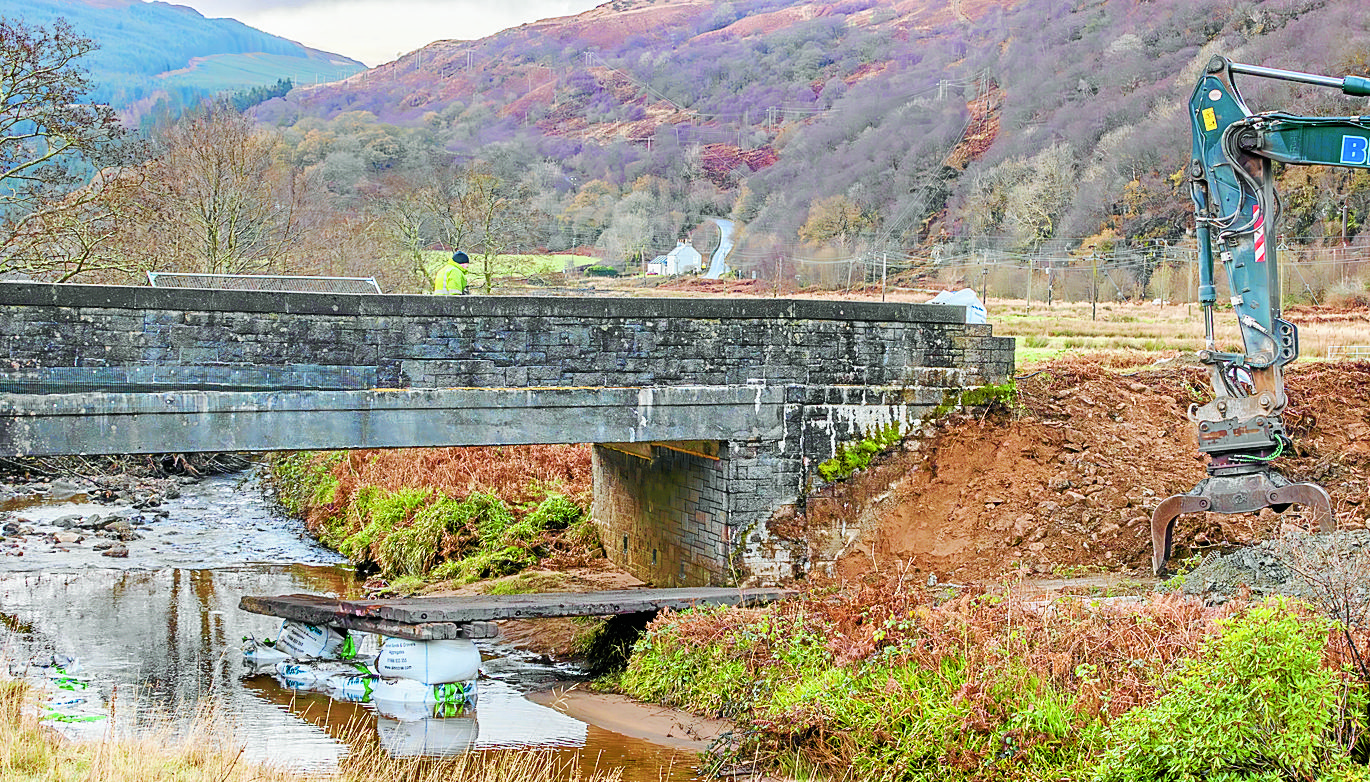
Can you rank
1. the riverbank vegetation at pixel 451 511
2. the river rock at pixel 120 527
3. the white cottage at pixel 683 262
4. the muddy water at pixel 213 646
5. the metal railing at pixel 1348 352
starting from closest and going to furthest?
the muddy water at pixel 213 646, the riverbank vegetation at pixel 451 511, the metal railing at pixel 1348 352, the river rock at pixel 120 527, the white cottage at pixel 683 262

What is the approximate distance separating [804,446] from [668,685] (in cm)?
326

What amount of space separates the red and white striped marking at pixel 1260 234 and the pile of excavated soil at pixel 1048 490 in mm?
2605

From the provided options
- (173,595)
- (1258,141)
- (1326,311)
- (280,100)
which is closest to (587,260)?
(1326,311)

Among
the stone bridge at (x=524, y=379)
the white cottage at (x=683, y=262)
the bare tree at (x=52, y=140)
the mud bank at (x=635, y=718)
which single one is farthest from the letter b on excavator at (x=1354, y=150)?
the white cottage at (x=683, y=262)

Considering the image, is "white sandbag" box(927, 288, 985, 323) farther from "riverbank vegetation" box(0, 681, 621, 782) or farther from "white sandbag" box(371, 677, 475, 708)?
"riverbank vegetation" box(0, 681, 621, 782)

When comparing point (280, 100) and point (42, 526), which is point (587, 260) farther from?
point (280, 100)

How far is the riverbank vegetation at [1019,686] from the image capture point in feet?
23.0

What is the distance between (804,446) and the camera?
1323 centimetres

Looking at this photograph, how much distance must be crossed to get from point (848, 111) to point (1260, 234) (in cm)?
8342

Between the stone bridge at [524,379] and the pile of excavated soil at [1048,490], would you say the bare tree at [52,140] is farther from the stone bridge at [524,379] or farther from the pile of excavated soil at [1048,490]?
the pile of excavated soil at [1048,490]

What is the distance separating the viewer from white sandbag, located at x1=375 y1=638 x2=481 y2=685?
36.6 feet

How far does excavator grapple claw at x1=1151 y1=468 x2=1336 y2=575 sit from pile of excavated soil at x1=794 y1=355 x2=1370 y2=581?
775mm

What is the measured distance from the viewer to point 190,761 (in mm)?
7934

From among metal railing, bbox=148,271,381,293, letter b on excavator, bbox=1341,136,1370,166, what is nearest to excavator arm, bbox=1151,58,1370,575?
letter b on excavator, bbox=1341,136,1370,166
